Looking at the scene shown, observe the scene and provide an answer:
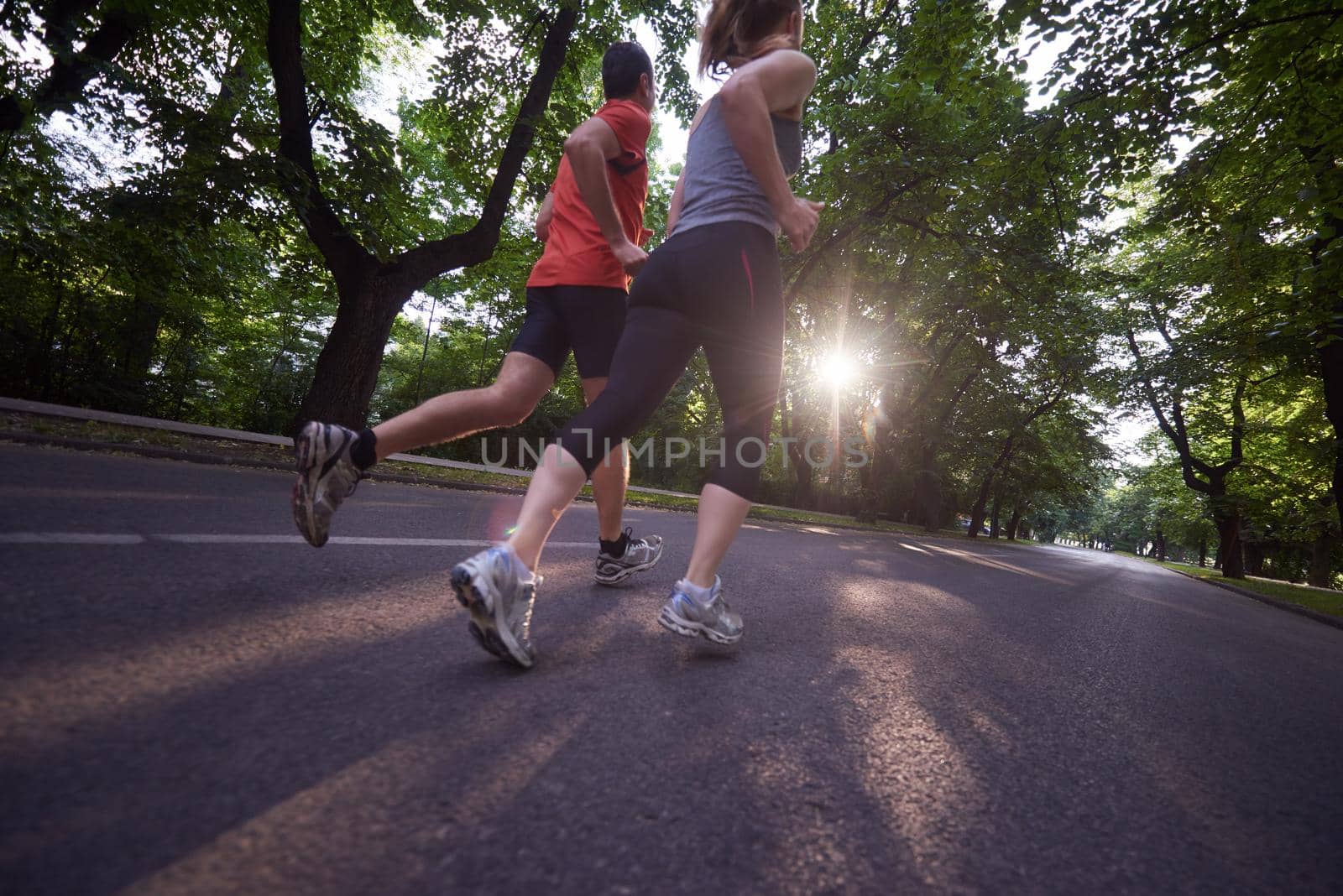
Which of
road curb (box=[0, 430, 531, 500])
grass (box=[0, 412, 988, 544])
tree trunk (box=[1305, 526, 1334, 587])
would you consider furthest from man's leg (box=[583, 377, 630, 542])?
tree trunk (box=[1305, 526, 1334, 587])

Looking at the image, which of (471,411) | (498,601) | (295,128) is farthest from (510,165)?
(498,601)

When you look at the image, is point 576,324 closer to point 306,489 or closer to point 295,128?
point 306,489

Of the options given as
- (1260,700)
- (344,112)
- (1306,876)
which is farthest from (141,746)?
(344,112)

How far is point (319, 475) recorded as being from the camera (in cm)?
192

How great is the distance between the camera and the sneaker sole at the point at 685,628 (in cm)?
189

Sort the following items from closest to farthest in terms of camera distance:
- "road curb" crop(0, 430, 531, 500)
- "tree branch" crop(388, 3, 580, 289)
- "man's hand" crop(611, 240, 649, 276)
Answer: "man's hand" crop(611, 240, 649, 276) → "road curb" crop(0, 430, 531, 500) → "tree branch" crop(388, 3, 580, 289)

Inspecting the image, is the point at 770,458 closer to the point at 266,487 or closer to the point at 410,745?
the point at 266,487

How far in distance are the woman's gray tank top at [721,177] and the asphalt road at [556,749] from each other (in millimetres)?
1504

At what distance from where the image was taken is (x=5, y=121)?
8.32 m

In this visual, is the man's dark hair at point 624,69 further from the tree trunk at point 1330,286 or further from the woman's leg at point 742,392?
the tree trunk at point 1330,286

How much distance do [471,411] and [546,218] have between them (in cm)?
109

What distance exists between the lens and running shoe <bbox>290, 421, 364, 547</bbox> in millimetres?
1893

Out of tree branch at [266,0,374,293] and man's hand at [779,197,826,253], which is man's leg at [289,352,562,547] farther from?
tree branch at [266,0,374,293]

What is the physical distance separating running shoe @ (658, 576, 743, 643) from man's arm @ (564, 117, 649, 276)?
1191 millimetres
